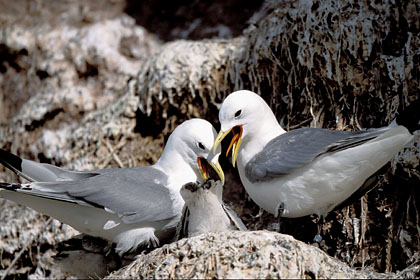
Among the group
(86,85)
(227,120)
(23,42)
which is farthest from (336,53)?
(23,42)

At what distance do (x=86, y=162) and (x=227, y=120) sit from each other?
5.16 feet

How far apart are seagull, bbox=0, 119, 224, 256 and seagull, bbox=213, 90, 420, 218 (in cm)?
30

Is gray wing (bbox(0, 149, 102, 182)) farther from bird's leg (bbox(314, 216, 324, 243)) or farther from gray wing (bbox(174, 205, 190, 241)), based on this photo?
bird's leg (bbox(314, 216, 324, 243))

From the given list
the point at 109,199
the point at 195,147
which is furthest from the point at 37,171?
the point at 195,147

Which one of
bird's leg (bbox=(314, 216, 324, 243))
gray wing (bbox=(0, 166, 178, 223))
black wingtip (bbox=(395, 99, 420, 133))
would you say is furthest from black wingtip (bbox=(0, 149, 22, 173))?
black wingtip (bbox=(395, 99, 420, 133))

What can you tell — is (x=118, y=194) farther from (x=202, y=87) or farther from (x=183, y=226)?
(x=202, y=87)

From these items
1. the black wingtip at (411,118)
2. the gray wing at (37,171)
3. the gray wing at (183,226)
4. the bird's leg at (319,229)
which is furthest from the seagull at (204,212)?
the black wingtip at (411,118)

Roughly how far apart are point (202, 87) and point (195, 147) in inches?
34.9

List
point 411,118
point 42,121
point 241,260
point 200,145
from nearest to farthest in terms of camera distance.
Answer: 1. point 241,260
2. point 411,118
3. point 200,145
4. point 42,121

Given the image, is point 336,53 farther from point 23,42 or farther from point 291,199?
point 23,42

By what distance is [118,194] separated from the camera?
361 cm

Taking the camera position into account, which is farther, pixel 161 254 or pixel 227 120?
pixel 227 120

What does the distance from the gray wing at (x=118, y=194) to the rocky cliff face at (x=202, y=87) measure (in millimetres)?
426

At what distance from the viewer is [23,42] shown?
595 centimetres
